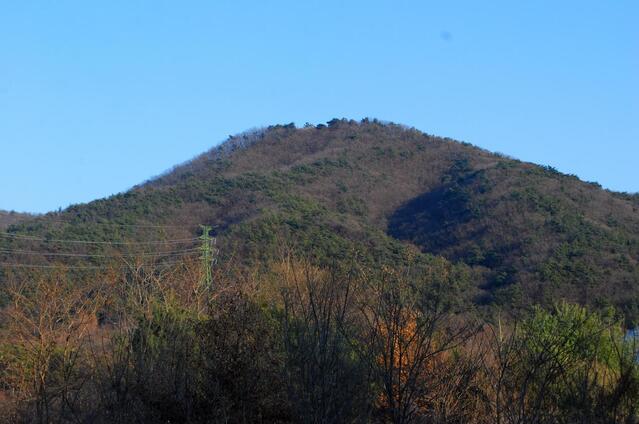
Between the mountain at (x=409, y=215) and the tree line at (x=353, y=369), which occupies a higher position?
the mountain at (x=409, y=215)

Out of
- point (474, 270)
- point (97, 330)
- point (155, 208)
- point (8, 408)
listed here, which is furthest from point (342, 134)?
point (8, 408)

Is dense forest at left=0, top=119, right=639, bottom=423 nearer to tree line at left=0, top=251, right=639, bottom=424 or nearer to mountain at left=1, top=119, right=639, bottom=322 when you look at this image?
tree line at left=0, top=251, right=639, bottom=424

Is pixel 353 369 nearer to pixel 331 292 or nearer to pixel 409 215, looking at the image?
pixel 331 292

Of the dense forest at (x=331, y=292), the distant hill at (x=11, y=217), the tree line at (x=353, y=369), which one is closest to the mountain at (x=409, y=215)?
the dense forest at (x=331, y=292)

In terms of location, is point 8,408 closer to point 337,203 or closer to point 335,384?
point 335,384

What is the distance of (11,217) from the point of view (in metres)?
59.7

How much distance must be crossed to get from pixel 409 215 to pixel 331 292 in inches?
1871

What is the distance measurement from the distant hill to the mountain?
12.9 feet

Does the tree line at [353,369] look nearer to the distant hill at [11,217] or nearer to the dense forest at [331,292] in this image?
the dense forest at [331,292]

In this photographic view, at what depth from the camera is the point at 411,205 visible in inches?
2235

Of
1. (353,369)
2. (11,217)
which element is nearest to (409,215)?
(11,217)

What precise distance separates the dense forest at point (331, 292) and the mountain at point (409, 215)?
22cm

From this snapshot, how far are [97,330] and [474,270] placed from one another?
895 inches

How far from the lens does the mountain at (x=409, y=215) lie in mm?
36312
